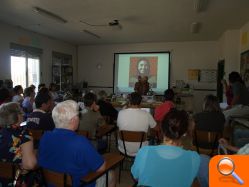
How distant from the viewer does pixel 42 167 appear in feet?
6.15

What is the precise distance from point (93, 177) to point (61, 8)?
431 cm

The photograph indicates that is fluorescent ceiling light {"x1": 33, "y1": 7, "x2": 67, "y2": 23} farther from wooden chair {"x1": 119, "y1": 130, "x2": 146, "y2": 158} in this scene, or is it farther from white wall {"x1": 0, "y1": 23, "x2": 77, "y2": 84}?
wooden chair {"x1": 119, "y1": 130, "x2": 146, "y2": 158}

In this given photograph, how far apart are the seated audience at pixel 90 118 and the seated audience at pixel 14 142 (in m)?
1.29

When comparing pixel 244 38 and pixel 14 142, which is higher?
pixel 244 38

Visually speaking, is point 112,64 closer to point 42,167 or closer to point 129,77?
point 129,77

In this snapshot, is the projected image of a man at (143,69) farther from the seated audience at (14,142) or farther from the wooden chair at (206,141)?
the seated audience at (14,142)

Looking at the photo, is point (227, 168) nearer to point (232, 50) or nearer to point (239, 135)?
point (239, 135)

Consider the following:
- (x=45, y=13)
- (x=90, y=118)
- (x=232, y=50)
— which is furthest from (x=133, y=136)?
(x=232, y=50)

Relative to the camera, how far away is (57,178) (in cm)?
178

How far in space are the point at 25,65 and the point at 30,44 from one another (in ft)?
2.21

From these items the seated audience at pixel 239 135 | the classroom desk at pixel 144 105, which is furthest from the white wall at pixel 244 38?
the seated audience at pixel 239 135

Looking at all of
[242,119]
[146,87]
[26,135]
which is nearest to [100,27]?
[146,87]

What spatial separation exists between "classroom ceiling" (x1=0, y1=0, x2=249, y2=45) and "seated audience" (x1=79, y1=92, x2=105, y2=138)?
2.26 metres

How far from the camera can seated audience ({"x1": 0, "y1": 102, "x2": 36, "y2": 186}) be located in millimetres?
1929
